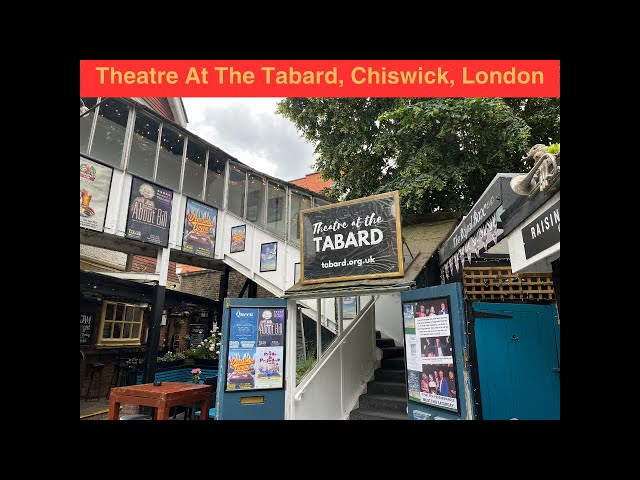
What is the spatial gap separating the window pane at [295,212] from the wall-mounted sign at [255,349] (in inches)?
187

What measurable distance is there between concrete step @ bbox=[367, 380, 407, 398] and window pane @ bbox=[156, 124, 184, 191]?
7.02 meters

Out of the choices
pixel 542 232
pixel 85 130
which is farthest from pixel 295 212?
pixel 542 232

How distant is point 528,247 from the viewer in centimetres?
293

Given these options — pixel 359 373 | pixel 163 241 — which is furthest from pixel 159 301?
pixel 359 373

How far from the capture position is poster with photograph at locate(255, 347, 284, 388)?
17.9 feet

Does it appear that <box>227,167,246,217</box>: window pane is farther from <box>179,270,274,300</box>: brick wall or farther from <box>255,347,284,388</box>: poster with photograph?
<box>255,347,284,388</box>: poster with photograph

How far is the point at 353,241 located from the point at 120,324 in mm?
7553

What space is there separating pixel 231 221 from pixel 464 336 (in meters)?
8.13

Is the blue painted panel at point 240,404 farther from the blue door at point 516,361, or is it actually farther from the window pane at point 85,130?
the window pane at point 85,130

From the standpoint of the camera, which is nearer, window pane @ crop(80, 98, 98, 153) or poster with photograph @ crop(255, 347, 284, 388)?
poster with photograph @ crop(255, 347, 284, 388)

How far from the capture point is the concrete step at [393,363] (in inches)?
266

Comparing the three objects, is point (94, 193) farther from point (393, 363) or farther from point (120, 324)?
point (393, 363)

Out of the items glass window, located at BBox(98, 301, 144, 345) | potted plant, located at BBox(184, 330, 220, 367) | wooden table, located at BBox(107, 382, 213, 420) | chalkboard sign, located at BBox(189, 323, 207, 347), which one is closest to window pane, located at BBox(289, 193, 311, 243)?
potted plant, located at BBox(184, 330, 220, 367)

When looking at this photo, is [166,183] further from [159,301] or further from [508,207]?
[508,207]
